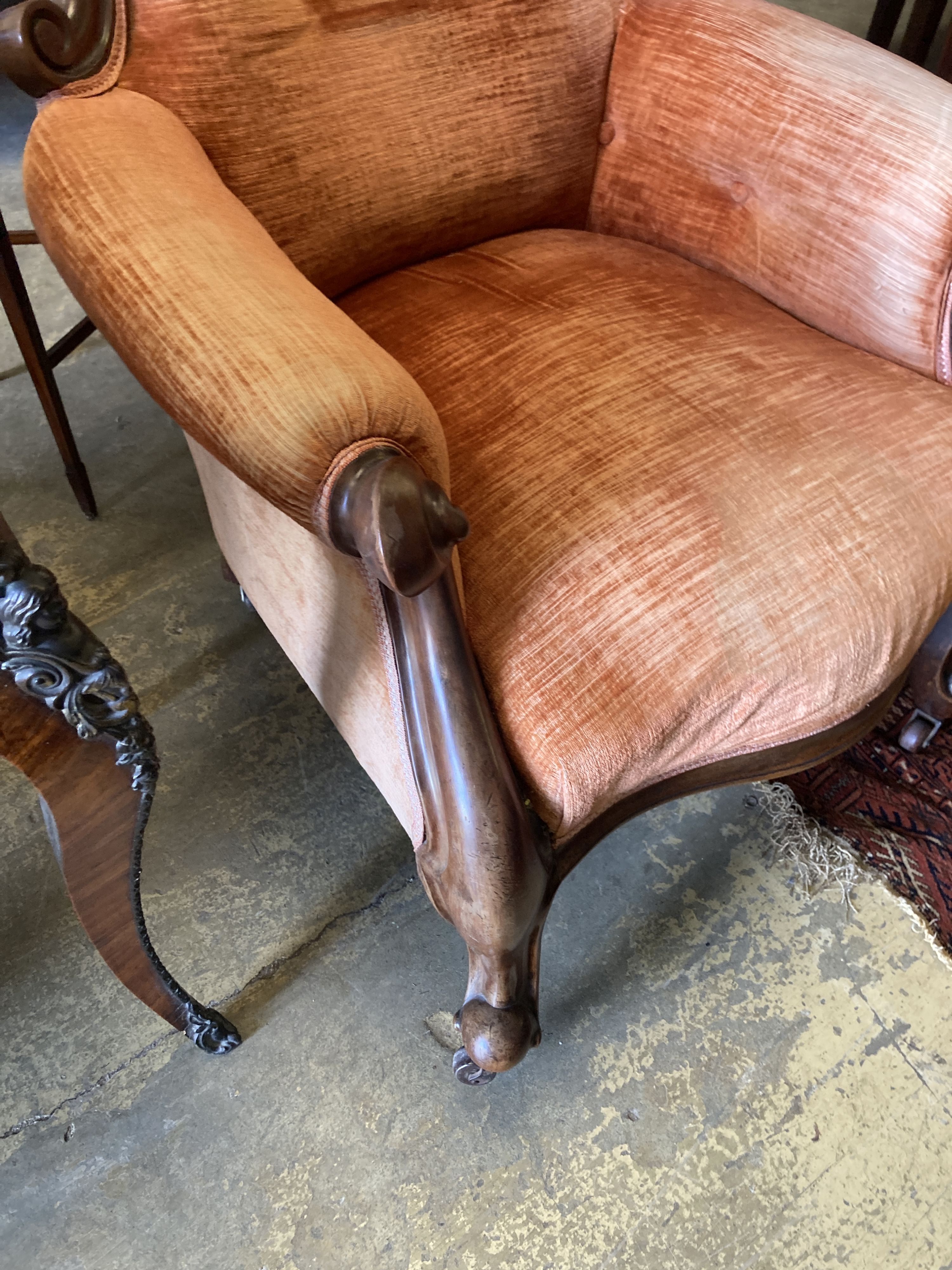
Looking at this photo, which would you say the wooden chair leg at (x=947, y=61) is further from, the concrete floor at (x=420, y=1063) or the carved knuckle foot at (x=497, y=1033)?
the carved knuckle foot at (x=497, y=1033)

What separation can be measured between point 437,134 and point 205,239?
0.43 meters

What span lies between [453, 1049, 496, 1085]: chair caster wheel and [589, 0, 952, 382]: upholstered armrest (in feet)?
2.74

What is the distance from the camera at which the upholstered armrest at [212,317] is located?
0.55 meters

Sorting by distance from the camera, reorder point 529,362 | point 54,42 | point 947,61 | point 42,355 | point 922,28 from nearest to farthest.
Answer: point 54,42
point 529,362
point 42,355
point 947,61
point 922,28

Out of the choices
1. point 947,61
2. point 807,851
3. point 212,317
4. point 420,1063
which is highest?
point 947,61

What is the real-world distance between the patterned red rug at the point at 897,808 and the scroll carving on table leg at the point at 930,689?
0.02 metres

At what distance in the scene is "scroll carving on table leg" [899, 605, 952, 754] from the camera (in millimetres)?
1048

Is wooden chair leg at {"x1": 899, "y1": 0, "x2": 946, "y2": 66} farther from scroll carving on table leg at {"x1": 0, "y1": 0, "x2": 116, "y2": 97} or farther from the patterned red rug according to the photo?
scroll carving on table leg at {"x1": 0, "y1": 0, "x2": 116, "y2": 97}

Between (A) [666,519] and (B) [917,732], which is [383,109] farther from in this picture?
(B) [917,732]

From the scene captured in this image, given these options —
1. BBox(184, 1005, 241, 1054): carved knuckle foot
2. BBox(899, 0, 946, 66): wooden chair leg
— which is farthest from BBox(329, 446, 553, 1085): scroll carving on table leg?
BBox(899, 0, 946, 66): wooden chair leg

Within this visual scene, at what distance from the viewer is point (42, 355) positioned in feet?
4.09

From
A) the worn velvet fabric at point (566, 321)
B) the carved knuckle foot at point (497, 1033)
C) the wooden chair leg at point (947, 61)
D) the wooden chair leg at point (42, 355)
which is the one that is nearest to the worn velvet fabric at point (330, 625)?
the worn velvet fabric at point (566, 321)

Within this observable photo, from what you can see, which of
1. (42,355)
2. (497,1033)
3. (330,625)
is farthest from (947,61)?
(497,1033)

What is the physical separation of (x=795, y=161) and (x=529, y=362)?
0.38 metres
